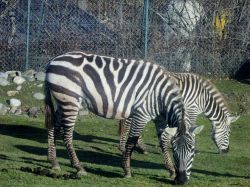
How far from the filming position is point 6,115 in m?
17.8

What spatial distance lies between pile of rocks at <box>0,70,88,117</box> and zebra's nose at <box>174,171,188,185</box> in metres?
7.13

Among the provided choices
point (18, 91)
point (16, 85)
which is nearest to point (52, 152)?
point (18, 91)

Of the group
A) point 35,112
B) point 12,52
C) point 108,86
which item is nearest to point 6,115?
point 35,112

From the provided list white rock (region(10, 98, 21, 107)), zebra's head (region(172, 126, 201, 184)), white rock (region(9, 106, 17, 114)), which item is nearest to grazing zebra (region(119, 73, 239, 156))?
zebra's head (region(172, 126, 201, 184))

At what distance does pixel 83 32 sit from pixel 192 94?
7279mm

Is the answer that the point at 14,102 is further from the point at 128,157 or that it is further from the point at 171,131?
the point at 171,131

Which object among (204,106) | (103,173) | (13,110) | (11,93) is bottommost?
(13,110)

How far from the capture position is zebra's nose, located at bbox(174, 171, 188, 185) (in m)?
10.9

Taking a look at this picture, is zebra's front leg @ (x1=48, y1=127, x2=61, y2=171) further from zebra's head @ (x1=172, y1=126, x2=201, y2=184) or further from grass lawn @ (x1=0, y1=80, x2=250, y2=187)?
zebra's head @ (x1=172, y1=126, x2=201, y2=184)

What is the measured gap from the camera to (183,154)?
1108 cm

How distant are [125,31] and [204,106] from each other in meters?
6.72

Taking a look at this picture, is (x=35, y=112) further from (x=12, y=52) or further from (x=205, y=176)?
(x=205, y=176)

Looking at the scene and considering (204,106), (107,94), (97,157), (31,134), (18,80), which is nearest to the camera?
(107,94)

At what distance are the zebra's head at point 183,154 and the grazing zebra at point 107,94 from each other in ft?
1.15
